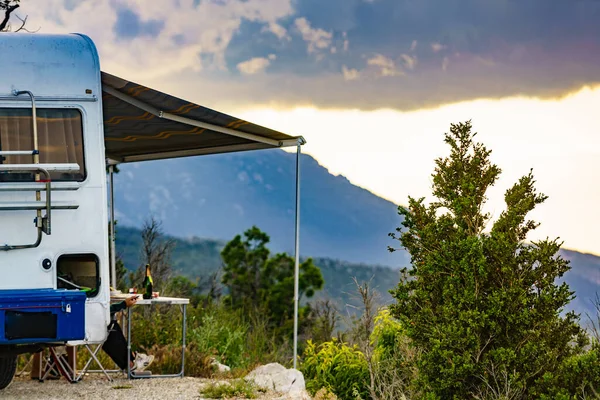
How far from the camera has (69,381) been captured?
30.1ft

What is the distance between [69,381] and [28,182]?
8.35ft

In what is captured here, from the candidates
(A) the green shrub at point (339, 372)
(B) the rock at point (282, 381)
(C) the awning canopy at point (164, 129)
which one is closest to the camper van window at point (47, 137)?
(C) the awning canopy at point (164, 129)

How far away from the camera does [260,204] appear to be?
161125 mm

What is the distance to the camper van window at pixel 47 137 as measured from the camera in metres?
7.55

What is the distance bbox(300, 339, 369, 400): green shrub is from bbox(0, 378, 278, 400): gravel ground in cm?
83

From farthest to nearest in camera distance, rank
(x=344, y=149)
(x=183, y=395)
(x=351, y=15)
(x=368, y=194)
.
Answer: (x=368, y=194) < (x=351, y=15) < (x=344, y=149) < (x=183, y=395)

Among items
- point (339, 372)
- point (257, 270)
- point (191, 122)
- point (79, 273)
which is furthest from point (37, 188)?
point (257, 270)

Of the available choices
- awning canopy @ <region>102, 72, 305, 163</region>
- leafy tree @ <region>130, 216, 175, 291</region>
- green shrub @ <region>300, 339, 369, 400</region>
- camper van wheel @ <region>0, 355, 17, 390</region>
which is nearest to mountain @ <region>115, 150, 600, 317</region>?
leafy tree @ <region>130, 216, 175, 291</region>

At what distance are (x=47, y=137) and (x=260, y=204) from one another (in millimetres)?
153548

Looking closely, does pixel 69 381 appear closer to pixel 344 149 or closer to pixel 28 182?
pixel 28 182

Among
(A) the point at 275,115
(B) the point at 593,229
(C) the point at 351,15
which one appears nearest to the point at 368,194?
(C) the point at 351,15

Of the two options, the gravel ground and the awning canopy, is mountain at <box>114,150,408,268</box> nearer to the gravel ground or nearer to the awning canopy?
the awning canopy

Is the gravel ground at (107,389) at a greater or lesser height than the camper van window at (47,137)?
lesser

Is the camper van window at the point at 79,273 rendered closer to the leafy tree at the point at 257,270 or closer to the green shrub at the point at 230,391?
the green shrub at the point at 230,391
